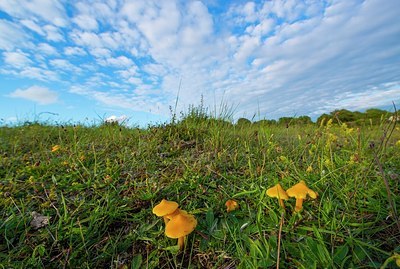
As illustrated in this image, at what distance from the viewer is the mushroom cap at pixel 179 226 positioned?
4.89ft

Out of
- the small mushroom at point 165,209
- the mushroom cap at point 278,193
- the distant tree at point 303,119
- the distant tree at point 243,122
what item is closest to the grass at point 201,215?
the mushroom cap at point 278,193

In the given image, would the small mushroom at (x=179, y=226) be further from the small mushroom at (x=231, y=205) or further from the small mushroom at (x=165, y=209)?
the small mushroom at (x=231, y=205)

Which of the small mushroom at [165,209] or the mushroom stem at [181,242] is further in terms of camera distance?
the mushroom stem at [181,242]

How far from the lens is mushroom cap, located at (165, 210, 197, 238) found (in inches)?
58.7

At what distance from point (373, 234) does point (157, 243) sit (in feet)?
4.93

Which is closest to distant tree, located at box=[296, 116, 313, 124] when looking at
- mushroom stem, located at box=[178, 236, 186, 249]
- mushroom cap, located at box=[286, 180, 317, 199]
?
mushroom cap, located at box=[286, 180, 317, 199]

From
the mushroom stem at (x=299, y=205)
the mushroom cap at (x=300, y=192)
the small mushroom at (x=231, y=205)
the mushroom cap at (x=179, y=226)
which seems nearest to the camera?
the mushroom cap at (x=179, y=226)

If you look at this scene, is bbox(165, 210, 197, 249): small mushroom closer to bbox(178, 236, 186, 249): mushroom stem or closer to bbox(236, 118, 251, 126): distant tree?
bbox(178, 236, 186, 249): mushroom stem

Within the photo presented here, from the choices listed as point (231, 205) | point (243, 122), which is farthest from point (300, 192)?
point (243, 122)

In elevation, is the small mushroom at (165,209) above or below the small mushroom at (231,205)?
above

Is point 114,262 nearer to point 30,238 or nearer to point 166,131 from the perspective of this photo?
point 30,238

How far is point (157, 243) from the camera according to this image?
5.66 feet

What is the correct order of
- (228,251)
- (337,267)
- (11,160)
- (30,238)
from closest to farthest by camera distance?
(337,267)
(228,251)
(30,238)
(11,160)

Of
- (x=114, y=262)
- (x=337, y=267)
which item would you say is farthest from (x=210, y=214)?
(x=337, y=267)
